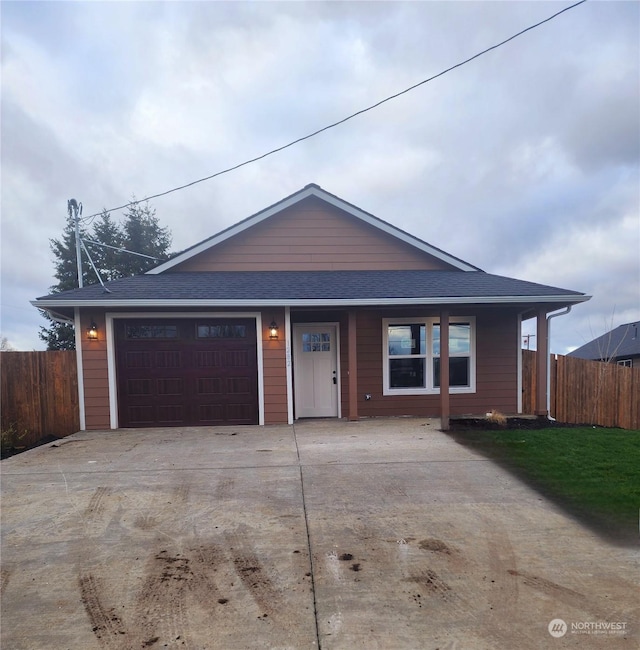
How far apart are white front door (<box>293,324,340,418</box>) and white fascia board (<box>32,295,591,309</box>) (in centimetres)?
145

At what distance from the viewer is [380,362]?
→ 866 centimetres

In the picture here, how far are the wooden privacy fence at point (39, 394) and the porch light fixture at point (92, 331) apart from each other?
1.67 ft

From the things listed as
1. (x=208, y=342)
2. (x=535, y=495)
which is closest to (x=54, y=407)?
(x=208, y=342)

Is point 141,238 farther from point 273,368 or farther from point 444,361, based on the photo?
point 444,361

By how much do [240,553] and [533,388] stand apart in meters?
8.25

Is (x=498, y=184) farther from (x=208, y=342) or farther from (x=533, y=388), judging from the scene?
(x=208, y=342)

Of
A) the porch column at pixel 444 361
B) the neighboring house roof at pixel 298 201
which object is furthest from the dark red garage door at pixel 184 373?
the porch column at pixel 444 361

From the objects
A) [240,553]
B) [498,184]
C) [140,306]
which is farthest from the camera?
[498,184]

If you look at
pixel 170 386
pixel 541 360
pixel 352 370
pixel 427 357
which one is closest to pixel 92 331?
pixel 170 386

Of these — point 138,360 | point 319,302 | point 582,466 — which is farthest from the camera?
point 138,360

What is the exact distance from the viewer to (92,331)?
7.43 metres

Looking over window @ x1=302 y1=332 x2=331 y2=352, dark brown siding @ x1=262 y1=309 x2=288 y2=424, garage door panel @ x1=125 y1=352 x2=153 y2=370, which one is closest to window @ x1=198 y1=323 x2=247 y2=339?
dark brown siding @ x1=262 y1=309 x2=288 y2=424

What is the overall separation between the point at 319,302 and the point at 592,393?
22.5 feet

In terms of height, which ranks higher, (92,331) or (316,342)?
(92,331)
